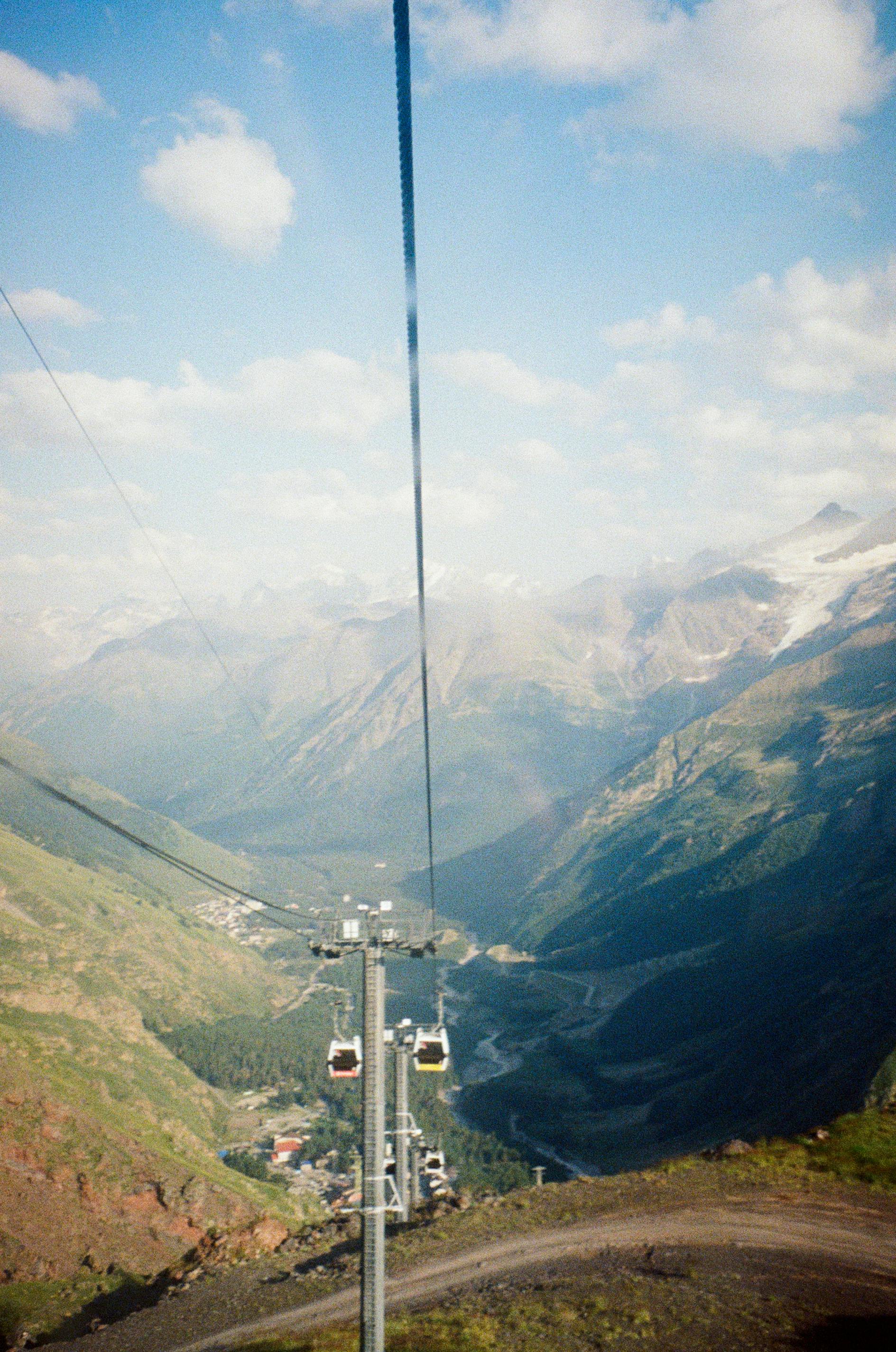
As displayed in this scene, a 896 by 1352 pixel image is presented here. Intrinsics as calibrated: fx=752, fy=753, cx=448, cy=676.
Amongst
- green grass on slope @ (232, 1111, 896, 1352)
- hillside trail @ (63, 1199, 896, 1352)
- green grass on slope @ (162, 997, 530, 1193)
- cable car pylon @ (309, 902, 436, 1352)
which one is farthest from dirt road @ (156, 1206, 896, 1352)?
green grass on slope @ (162, 997, 530, 1193)

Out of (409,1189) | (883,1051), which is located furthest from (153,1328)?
(883,1051)

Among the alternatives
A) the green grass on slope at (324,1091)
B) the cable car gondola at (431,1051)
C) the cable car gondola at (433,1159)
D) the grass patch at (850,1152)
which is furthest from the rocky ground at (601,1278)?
the green grass on slope at (324,1091)

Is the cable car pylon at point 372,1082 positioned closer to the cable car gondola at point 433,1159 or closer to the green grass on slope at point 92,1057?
the cable car gondola at point 433,1159

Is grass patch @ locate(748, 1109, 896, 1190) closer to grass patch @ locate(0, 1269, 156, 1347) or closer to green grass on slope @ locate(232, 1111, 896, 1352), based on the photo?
green grass on slope @ locate(232, 1111, 896, 1352)

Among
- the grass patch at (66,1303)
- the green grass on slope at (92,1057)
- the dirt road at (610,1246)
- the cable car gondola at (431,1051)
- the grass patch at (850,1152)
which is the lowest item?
the grass patch at (66,1303)

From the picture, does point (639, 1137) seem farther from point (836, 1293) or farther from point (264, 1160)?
point (836, 1293)
